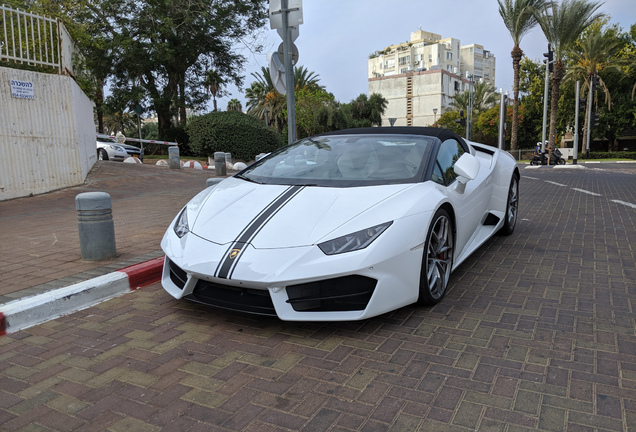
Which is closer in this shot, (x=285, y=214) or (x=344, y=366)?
(x=344, y=366)

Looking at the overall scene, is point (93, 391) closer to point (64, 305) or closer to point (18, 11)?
point (64, 305)

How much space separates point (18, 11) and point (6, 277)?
22.5ft

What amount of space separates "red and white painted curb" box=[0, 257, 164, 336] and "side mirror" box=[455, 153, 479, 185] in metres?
2.77

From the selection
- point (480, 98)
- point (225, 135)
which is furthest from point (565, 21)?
point (480, 98)

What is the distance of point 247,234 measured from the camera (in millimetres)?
3094

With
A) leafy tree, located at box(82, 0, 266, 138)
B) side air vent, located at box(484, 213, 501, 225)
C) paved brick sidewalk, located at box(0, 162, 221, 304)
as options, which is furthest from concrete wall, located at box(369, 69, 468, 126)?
side air vent, located at box(484, 213, 501, 225)

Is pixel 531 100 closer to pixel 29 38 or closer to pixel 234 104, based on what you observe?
pixel 234 104

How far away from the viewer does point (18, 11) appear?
8656 millimetres

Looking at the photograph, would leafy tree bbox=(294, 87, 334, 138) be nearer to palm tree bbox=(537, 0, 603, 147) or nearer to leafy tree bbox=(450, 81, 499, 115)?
palm tree bbox=(537, 0, 603, 147)

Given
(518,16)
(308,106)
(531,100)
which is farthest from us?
(531,100)

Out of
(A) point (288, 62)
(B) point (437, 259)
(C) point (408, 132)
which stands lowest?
(B) point (437, 259)

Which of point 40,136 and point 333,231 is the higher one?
point 40,136

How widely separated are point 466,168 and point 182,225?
2299mm

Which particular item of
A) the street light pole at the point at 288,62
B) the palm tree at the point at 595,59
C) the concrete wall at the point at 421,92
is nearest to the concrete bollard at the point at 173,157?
the street light pole at the point at 288,62
